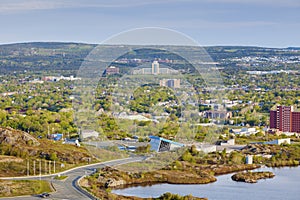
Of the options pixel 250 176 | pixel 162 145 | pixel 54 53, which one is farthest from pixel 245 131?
pixel 54 53

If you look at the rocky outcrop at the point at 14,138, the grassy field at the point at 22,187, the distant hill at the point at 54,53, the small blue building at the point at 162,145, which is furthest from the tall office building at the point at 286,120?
the distant hill at the point at 54,53

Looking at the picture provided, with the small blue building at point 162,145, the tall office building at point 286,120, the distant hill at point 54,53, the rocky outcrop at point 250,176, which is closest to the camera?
the small blue building at point 162,145

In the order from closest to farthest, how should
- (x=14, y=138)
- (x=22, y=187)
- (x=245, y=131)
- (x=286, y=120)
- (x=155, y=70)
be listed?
1. (x=22, y=187)
2. (x=14, y=138)
3. (x=155, y=70)
4. (x=245, y=131)
5. (x=286, y=120)

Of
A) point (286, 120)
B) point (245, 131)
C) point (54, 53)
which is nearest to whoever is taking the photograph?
point (245, 131)

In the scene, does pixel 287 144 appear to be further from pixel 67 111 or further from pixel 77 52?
pixel 77 52

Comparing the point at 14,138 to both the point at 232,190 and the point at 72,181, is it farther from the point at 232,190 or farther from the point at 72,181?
the point at 232,190

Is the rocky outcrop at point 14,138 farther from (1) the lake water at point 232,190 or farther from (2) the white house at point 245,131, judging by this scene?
(2) the white house at point 245,131
